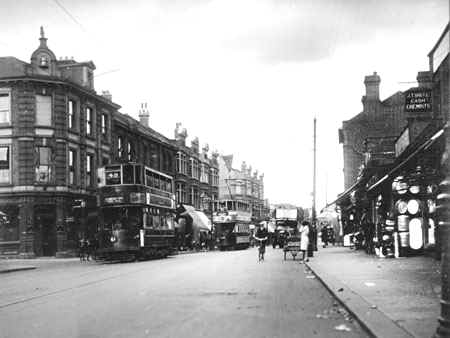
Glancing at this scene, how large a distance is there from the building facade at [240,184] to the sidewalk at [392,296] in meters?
78.5

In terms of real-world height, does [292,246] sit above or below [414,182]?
below

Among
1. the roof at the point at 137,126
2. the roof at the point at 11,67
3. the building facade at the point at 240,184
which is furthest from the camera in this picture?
the building facade at the point at 240,184

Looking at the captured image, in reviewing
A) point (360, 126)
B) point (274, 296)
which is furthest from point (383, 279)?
point (360, 126)

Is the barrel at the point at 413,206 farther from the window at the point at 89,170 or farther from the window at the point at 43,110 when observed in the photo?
the window at the point at 89,170

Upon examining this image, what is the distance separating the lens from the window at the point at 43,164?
38591mm

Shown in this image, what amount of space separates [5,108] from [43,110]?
233 centimetres

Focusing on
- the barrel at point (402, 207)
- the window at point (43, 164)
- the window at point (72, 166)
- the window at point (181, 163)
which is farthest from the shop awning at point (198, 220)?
the barrel at point (402, 207)

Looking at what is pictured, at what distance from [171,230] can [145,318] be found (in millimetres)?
27055

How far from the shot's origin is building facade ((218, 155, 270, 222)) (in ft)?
332

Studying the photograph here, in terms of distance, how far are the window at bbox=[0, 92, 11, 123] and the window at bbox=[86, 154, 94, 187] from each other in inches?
254

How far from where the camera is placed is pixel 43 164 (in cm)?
3884

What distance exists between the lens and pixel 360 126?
5569 centimetres

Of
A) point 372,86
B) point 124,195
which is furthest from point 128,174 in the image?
point 372,86

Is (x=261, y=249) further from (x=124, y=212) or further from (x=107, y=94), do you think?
(x=107, y=94)
